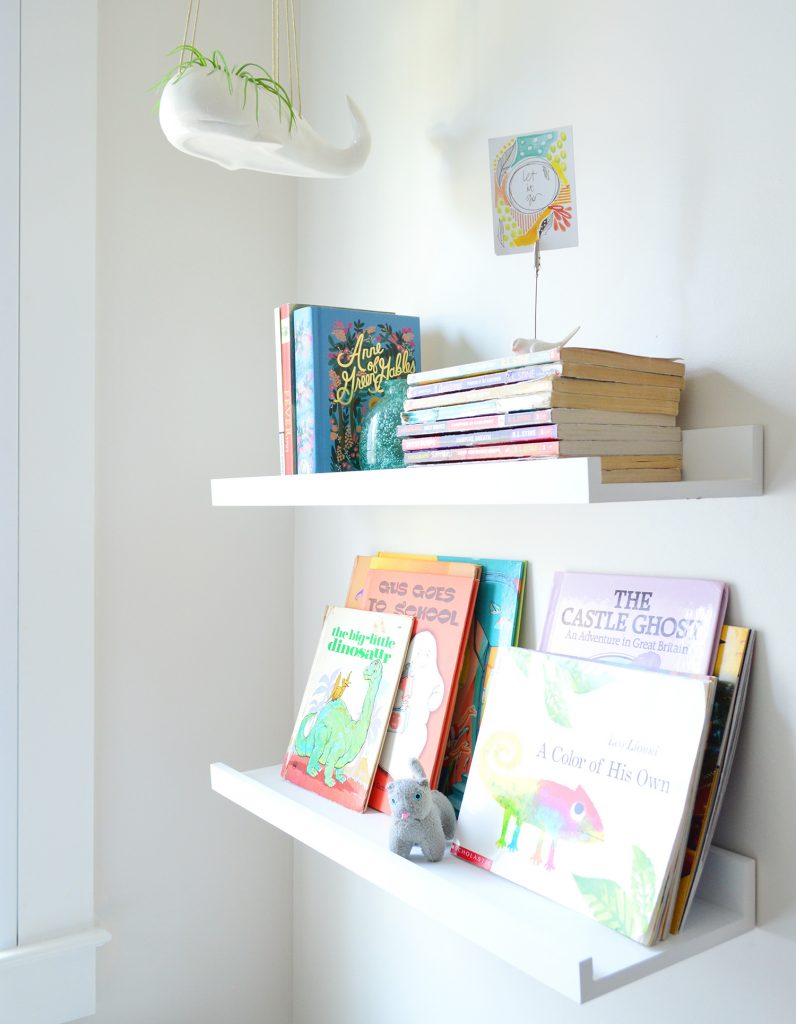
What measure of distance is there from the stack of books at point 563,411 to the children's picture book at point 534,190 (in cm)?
18

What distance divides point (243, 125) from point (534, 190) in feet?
1.17

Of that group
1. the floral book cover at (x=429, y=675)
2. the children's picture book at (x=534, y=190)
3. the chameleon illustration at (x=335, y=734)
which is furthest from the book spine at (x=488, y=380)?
the chameleon illustration at (x=335, y=734)

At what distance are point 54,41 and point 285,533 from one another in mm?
809

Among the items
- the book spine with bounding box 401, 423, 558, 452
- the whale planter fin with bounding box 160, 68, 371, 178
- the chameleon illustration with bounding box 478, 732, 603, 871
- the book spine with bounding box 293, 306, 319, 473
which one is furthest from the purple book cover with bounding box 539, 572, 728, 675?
the whale planter fin with bounding box 160, 68, 371, 178

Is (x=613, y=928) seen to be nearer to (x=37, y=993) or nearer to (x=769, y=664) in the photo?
(x=769, y=664)

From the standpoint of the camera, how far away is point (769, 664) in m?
0.86

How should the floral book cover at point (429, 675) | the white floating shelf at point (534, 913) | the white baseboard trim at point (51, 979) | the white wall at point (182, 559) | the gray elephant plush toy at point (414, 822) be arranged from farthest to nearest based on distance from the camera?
the white wall at point (182, 559)
the white baseboard trim at point (51, 979)
the floral book cover at point (429, 675)
the gray elephant plush toy at point (414, 822)
the white floating shelf at point (534, 913)

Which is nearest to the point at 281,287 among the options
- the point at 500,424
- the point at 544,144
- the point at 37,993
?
the point at 544,144

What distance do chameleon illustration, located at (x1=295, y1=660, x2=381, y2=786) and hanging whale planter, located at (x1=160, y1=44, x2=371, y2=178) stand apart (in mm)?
647

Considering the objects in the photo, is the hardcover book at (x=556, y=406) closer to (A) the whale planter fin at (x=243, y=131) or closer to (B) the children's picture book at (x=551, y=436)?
(B) the children's picture book at (x=551, y=436)

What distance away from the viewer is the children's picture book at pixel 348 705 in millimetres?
1154

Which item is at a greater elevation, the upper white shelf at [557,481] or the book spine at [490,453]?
the book spine at [490,453]

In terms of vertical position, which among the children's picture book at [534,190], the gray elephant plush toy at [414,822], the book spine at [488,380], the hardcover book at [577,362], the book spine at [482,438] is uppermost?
the children's picture book at [534,190]

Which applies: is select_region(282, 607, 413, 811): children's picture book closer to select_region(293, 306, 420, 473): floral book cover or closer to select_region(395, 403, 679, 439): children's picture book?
select_region(293, 306, 420, 473): floral book cover
